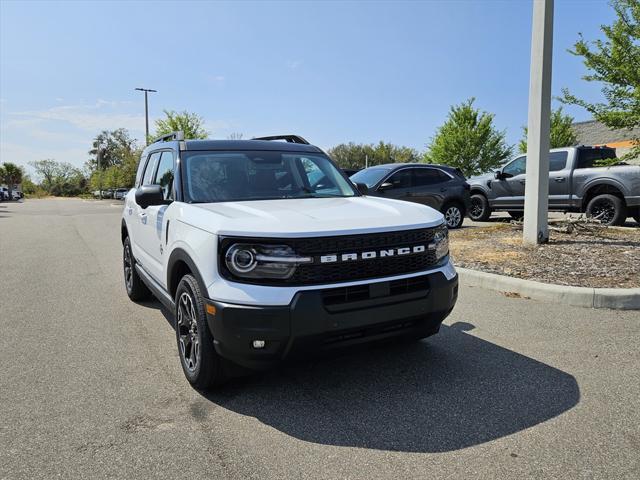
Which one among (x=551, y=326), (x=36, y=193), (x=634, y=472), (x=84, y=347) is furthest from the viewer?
(x=36, y=193)

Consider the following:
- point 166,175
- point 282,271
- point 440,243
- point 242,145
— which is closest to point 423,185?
point 242,145

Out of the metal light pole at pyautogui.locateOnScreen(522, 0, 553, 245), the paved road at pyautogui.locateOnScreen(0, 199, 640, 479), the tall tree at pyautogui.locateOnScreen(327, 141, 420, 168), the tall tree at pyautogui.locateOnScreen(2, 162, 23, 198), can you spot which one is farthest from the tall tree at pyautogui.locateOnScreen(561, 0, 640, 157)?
the tall tree at pyautogui.locateOnScreen(2, 162, 23, 198)

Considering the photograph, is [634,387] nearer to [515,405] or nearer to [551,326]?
[515,405]

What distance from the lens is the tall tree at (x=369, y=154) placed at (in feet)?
270

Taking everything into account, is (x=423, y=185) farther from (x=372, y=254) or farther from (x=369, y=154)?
(x=369, y=154)

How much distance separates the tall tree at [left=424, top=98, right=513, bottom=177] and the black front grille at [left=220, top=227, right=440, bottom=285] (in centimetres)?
3322

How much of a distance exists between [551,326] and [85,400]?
13.4ft

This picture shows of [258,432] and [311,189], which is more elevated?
[311,189]

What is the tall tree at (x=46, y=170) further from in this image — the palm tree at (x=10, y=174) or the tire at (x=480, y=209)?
the tire at (x=480, y=209)

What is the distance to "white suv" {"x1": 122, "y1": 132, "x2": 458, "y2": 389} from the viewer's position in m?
2.84

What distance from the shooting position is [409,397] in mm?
3182

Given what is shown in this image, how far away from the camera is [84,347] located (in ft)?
14.1

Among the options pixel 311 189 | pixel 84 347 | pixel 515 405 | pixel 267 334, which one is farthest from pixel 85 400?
pixel 515 405

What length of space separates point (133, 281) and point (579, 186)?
10.6 metres
